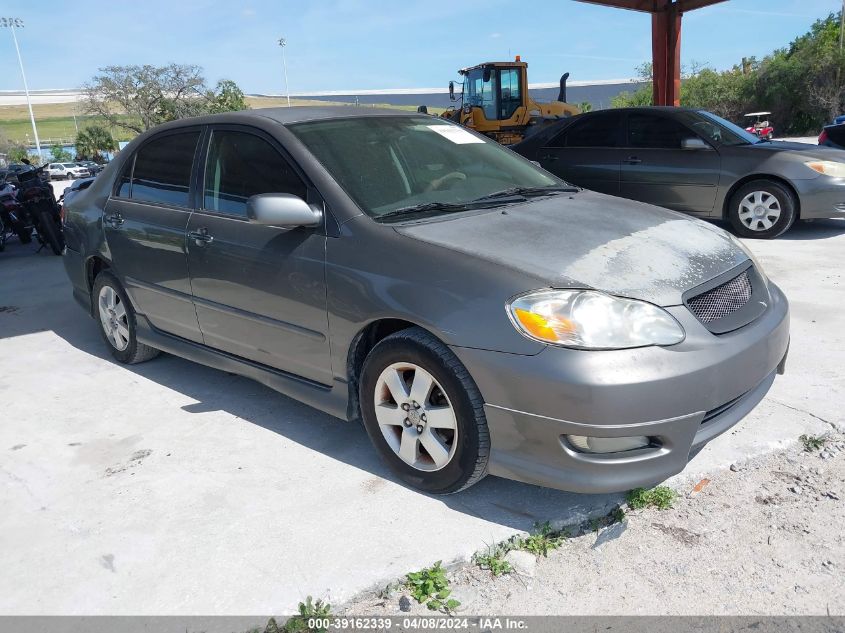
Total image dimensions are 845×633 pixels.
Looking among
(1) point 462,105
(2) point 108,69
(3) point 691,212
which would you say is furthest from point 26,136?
(3) point 691,212

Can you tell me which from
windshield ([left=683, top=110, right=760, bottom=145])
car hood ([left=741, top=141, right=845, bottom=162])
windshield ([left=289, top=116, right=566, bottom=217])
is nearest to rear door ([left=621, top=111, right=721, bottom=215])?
windshield ([left=683, top=110, right=760, bottom=145])

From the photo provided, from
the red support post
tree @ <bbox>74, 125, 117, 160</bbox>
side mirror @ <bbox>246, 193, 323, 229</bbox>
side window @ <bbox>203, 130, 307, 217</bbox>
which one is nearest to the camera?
side mirror @ <bbox>246, 193, 323, 229</bbox>

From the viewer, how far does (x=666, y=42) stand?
1501 cm

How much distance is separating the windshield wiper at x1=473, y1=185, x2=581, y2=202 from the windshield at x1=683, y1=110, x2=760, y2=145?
4.89m

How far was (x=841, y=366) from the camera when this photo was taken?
397cm

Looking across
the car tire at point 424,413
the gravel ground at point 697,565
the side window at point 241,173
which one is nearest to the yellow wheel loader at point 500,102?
the side window at point 241,173

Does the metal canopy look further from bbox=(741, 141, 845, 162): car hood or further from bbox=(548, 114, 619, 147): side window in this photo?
bbox=(741, 141, 845, 162): car hood

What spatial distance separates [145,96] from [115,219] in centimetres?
7202

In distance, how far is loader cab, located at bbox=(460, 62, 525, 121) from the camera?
18188mm

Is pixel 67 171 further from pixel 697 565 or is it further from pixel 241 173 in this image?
pixel 697 565

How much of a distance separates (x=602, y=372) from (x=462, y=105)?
700 inches

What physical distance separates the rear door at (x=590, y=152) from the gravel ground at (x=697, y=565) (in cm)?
605

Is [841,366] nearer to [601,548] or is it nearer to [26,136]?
[601,548]

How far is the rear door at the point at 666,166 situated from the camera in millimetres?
7801
